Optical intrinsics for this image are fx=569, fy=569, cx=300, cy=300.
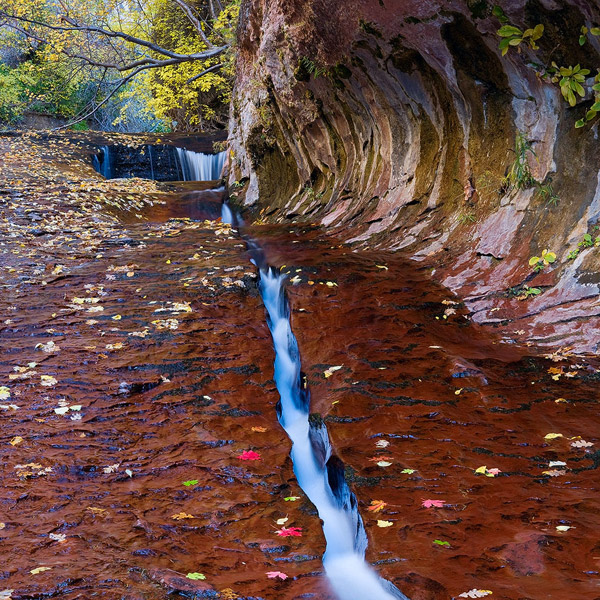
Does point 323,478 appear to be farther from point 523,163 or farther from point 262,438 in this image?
point 523,163

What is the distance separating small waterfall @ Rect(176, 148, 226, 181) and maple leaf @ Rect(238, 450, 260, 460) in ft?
49.5

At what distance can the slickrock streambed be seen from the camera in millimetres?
2889

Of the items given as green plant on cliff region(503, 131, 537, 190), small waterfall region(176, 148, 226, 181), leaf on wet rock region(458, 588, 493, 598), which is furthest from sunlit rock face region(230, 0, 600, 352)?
small waterfall region(176, 148, 226, 181)

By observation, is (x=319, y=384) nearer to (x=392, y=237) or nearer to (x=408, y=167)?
(x=392, y=237)

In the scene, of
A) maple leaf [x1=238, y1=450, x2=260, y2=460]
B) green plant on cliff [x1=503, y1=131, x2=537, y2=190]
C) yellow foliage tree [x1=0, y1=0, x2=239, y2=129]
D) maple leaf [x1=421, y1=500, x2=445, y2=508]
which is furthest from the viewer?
yellow foliage tree [x1=0, y1=0, x2=239, y2=129]

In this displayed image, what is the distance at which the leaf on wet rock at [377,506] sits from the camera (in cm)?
333

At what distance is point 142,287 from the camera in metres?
7.12

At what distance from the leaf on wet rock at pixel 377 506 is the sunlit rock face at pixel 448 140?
281 cm

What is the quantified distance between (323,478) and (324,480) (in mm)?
29

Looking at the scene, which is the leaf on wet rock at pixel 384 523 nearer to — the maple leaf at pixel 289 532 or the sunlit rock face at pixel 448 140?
the maple leaf at pixel 289 532

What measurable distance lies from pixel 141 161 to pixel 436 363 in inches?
643

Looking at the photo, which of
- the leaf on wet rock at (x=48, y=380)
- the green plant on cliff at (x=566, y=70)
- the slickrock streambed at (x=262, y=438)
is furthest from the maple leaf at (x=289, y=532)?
the green plant on cliff at (x=566, y=70)

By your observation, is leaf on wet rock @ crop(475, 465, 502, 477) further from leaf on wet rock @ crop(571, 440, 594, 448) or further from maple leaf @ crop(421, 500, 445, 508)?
leaf on wet rock @ crop(571, 440, 594, 448)

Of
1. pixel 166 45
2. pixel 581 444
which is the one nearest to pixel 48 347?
pixel 581 444
